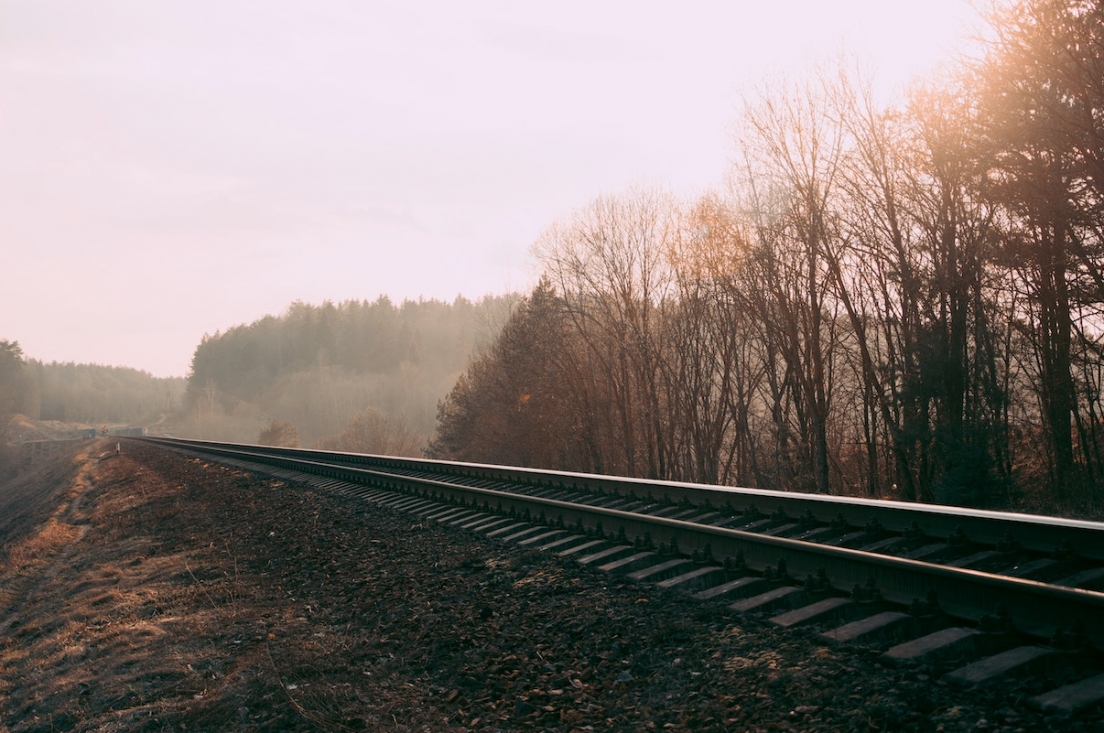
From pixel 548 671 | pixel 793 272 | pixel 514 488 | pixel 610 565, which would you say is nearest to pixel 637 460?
pixel 793 272

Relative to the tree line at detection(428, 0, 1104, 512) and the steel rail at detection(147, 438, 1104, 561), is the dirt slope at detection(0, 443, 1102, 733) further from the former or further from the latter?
the tree line at detection(428, 0, 1104, 512)

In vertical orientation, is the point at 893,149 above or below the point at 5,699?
above

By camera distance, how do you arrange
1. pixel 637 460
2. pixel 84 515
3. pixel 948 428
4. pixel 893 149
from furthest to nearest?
pixel 637 460, pixel 84 515, pixel 893 149, pixel 948 428

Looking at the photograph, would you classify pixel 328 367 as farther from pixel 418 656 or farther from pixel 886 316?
pixel 418 656

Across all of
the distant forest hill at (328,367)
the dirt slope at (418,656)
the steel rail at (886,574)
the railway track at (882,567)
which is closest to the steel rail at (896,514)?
the railway track at (882,567)

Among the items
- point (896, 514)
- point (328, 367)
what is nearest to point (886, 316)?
point (896, 514)

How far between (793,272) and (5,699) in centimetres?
2160

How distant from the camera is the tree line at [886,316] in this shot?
14594 millimetres

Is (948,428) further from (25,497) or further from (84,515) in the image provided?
(25,497)

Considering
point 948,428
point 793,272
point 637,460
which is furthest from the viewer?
point 637,460

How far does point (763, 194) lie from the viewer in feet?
83.8

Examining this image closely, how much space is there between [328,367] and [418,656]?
118949 mm

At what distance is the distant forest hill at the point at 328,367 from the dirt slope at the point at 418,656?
81.3 m

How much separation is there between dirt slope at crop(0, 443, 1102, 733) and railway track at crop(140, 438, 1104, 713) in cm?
28
